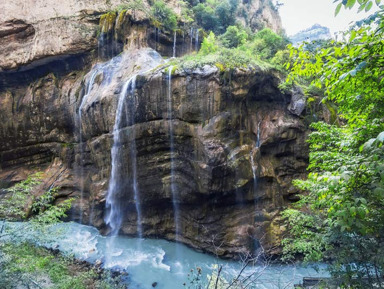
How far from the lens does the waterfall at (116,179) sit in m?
12.7

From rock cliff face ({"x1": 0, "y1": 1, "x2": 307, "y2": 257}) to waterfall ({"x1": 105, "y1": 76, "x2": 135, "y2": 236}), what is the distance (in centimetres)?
13

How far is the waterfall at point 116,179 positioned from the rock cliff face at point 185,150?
125mm

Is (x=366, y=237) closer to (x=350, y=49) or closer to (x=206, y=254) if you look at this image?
(x=350, y=49)

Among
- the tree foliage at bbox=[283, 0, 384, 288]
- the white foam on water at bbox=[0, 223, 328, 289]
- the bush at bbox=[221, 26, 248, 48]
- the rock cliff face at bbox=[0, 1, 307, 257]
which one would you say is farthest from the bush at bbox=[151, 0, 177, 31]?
the tree foliage at bbox=[283, 0, 384, 288]

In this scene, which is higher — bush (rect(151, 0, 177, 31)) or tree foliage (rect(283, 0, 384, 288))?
bush (rect(151, 0, 177, 31))

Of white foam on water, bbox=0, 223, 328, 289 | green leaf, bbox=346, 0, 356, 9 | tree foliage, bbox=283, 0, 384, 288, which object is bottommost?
white foam on water, bbox=0, 223, 328, 289

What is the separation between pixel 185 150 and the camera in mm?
12227

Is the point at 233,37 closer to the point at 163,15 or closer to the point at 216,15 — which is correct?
the point at 216,15

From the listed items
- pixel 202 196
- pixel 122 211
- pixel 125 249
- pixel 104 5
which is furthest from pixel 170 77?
pixel 104 5

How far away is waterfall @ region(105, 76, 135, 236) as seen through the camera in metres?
12.7

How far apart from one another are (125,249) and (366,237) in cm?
1011

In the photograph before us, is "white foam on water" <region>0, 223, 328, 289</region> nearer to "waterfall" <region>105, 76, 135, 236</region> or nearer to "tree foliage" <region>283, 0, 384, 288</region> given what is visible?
"waterfall" <region>105, 76, 135, 236</region>

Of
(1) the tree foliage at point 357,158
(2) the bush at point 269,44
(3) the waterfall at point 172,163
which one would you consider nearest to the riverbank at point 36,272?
(3) the waterfall at point 172,163

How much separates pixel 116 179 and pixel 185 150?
3.79m
